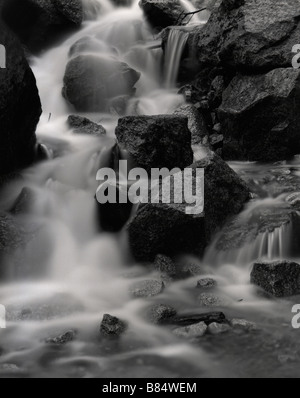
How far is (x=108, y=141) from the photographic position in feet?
31.9

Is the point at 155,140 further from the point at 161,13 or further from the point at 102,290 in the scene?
the point at 161,13

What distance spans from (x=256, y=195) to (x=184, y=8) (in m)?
11.0

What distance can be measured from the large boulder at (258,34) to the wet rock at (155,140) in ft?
9.83

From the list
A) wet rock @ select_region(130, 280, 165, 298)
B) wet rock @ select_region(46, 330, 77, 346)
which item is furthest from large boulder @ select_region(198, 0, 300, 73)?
wet rock @ select_region(46, 330, 77, 346)

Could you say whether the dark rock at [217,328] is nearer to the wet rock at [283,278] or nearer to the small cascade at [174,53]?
the wet rock at [283,278]

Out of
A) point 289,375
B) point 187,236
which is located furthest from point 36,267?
point 289,375

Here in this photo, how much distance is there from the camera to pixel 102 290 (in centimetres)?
618

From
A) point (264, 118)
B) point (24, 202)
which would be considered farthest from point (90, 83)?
point (24, 202)

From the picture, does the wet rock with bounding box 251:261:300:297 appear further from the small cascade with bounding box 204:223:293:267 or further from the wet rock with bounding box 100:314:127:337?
the wet rock with bounding box 100:314:127:337

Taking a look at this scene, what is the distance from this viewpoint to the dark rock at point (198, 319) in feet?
16.6

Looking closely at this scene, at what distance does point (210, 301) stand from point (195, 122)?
6.25 meters

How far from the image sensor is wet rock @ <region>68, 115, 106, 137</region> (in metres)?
10.5
